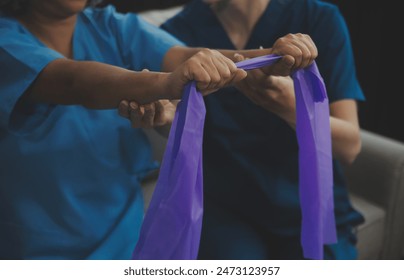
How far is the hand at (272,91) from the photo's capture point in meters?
0.58

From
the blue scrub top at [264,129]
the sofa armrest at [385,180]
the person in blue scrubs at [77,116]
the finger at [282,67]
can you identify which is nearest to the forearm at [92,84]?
the person in blue scrubs at [77,116]

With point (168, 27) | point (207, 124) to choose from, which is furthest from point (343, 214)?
point (168, 27)

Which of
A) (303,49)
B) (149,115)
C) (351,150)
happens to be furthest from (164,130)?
(351,150)

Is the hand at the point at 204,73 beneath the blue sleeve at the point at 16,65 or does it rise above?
above

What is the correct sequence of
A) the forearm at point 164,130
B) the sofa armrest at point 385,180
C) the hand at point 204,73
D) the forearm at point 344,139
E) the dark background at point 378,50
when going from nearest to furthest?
the hand at point 204,73 < the forearm at point 164,130 < the forearm at point 344,139 < the sofa armrest at point 385,180 < the dark background at point 378,50

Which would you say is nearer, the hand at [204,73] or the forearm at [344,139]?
the hand at [204,73]

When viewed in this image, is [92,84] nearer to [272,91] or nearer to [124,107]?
[124,107]

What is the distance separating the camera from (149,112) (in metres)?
0.52

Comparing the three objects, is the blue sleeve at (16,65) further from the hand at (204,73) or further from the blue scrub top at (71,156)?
the hand at (204,73)

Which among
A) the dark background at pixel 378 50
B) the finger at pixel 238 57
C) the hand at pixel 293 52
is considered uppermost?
the hand at pixel 293 52

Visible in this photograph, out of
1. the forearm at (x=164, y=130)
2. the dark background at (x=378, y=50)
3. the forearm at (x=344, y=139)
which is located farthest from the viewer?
the dark background at (x=378, y=50)

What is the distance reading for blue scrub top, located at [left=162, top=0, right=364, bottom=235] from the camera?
69 cm

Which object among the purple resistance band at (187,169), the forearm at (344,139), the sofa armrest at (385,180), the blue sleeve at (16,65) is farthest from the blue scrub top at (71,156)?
the sofa armrest at (385,180)

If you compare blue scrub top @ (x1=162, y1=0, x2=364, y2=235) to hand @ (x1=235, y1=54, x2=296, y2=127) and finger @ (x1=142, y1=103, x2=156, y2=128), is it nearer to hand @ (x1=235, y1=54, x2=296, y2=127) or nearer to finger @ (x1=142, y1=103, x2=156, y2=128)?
hand @ (x1=235, y1=54, x2=296, y2=127)
